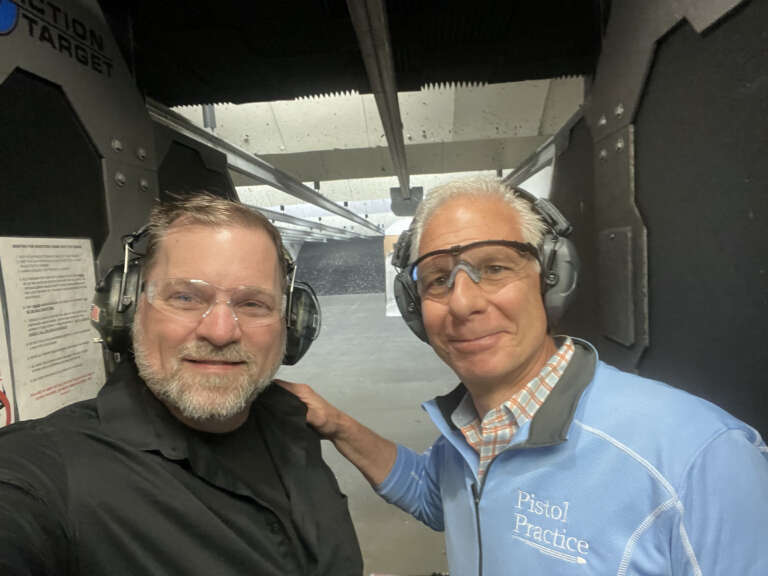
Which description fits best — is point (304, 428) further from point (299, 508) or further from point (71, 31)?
point (71, 31)

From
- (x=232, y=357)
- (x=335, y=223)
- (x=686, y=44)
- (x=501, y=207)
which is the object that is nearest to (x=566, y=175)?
(x=686, y=44)

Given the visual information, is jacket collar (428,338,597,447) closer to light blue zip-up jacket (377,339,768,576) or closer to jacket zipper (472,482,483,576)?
light blue zip-up jacket (377,339,768,576)

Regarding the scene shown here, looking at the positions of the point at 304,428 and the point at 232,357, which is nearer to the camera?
the point at 232,357

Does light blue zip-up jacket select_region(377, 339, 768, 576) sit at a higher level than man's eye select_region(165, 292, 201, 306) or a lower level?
lower

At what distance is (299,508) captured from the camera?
3.07 ft

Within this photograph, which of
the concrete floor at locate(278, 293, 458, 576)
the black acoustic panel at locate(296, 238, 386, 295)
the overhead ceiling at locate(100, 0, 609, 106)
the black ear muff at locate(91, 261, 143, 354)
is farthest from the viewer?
the black acoustic panel at locate(296, 238, 386, 295)

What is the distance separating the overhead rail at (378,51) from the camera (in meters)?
1.19

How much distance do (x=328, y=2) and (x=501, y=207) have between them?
40.6 inches

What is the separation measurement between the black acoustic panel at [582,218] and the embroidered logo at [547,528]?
3.18ft

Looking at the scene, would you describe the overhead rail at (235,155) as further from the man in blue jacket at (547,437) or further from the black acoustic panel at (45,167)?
the man in blue jacket at (547,437)

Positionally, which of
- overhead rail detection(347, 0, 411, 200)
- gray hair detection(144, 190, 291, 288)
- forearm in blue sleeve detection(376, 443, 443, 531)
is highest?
overhead rail detection(347, 0, 411, 200)

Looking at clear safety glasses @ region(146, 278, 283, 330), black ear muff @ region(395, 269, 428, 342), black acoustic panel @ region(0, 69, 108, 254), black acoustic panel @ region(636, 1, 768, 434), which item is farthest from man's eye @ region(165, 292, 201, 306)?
black acoustic panel @ region(636, 1, 768, 434)

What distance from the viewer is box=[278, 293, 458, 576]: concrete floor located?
1.91m

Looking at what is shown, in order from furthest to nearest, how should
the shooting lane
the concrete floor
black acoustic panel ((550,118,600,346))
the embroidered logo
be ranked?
the concrete floor
black acoustic panel ((550,118,600,346))
the shooting lane
the embroidered logo
